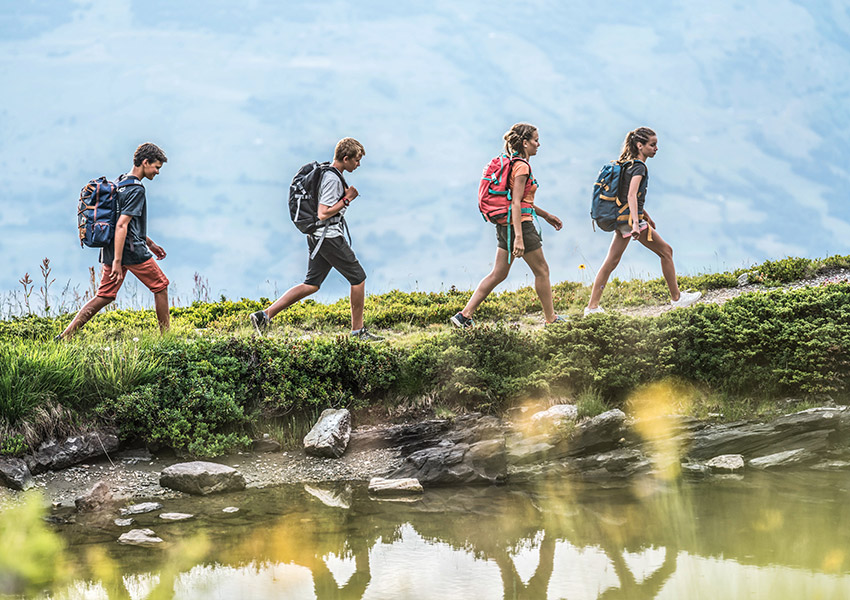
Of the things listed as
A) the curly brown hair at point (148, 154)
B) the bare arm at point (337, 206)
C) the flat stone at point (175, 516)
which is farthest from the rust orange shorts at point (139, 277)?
the flat stone at point (175, 516)

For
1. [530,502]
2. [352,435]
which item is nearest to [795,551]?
[530,502]

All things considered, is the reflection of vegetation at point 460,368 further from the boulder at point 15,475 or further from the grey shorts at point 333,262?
the grey shorts at point 333,262

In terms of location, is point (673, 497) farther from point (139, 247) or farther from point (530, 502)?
point (139, 247)

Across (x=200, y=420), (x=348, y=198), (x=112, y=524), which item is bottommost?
(x=112, y=524)

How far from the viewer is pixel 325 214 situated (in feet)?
34.2

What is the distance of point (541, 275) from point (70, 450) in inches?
245

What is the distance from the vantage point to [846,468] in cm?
855

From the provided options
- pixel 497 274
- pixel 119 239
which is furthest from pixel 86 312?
pixel 497 274

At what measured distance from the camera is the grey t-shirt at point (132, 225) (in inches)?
397

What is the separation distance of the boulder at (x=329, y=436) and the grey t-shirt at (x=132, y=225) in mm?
3384

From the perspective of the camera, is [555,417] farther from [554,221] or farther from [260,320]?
[260,320]

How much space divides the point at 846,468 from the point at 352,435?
5.42 metres

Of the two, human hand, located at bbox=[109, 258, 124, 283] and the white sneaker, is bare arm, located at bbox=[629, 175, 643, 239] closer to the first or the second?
the white sneaker

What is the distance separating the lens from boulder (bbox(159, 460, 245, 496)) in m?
7.84
